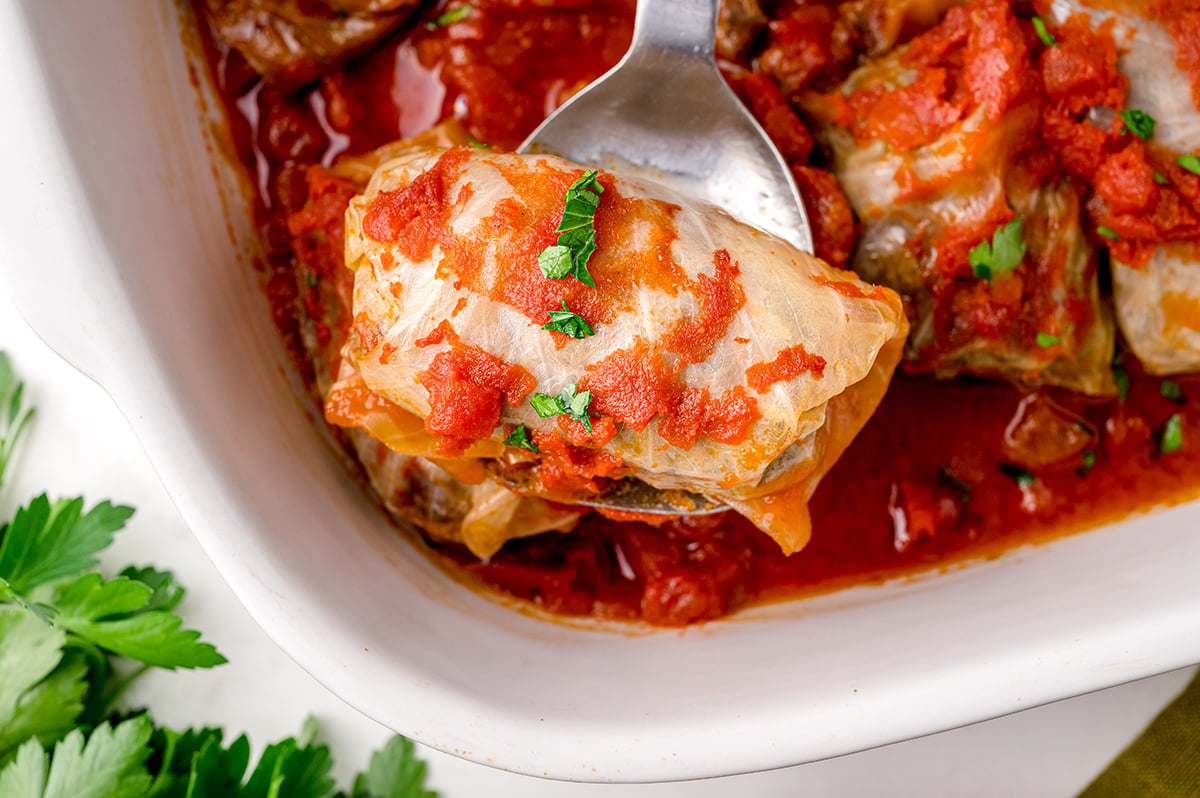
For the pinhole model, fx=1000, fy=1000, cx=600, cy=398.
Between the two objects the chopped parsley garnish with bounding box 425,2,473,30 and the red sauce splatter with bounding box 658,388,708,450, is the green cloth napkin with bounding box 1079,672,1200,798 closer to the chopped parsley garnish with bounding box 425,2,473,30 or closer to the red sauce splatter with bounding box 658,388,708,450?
the red sauce splatter with bounding box 658,388,708,450

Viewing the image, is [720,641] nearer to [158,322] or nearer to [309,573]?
→ [309,573]

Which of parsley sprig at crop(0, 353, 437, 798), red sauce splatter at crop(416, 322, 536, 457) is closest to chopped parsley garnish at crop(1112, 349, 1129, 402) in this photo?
red sauce splatter at crop(416, 322, 536, 457)

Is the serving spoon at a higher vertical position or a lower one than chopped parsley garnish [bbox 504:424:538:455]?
higher

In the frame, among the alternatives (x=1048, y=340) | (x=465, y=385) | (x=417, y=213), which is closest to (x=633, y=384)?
(x=465, y=385)

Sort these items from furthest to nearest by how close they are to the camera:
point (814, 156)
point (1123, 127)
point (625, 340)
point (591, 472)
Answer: point (814, 156) < point (1123, 127) < point (591, 472) < point (625, 340)

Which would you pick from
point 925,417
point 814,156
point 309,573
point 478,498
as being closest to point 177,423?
point 309,573

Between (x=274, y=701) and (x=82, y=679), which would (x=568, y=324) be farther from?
(x=82, y=679)

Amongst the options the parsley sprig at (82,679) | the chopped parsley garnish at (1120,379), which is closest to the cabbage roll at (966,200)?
the chopped parsley garnish at (1120,379)
